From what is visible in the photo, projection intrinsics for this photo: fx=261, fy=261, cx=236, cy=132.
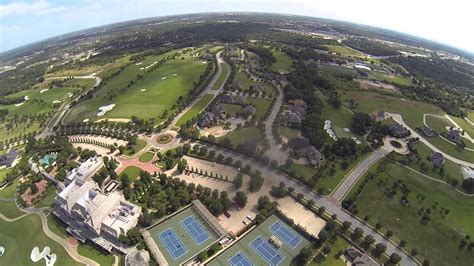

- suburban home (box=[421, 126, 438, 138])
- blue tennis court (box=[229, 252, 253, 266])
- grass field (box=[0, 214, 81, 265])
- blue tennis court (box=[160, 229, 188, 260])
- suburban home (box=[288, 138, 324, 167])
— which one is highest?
suburban home (box=[288, 138, 324, 167])

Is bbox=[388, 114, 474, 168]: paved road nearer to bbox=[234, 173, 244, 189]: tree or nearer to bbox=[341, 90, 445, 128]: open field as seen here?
bbox=[341, 90, 445, 128]: open field

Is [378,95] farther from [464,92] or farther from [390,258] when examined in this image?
[390,258]

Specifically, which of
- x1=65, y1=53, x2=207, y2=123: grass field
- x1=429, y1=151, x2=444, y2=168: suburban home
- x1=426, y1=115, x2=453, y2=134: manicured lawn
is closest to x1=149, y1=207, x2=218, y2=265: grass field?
x1=65, y1=53, x2=207, y2=123: grass field

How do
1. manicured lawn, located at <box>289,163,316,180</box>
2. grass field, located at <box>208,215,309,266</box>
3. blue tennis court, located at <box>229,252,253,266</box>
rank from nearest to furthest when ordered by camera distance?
blue tennis court, located at <box>229,252,253,266</box> < grass field, located at <box>208,215,309,266</box> < manicured lawn, located at <box>289,163,316,180</box>

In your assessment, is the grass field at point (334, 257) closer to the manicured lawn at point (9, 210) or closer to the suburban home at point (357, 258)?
the suburban home at point (357, 258)

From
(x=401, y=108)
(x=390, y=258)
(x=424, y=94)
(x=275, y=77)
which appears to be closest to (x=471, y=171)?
(x=401, y=108)

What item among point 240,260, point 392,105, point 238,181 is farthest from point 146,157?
point 392,105

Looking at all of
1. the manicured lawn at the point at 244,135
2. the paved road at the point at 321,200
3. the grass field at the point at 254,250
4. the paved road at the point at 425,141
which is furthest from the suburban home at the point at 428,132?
the grass field at the point at 254,250
